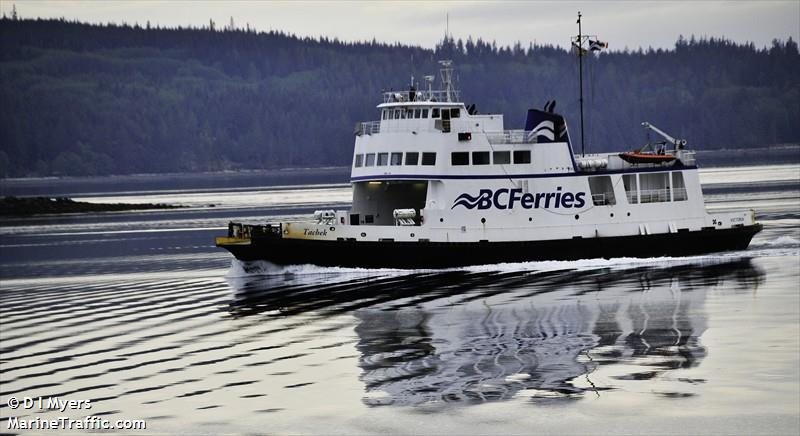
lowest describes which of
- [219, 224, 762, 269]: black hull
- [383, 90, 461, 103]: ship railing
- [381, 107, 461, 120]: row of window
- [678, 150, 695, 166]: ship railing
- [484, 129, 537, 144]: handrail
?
[219, 224, 762, 269]: black hull

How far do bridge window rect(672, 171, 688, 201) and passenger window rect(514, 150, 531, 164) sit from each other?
233 inches

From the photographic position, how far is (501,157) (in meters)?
41.9

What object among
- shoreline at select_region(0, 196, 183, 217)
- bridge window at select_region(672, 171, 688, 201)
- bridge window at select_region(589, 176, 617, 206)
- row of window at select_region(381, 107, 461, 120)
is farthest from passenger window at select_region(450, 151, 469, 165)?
shoreline at select_region(0, 196, 183, 217)

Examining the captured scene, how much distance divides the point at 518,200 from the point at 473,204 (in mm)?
1666

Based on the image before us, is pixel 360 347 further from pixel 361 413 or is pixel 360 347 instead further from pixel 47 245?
pixel 47 245

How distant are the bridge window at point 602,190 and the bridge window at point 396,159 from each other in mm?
6849

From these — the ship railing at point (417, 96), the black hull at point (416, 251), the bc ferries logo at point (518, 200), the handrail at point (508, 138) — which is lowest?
the black hull at point (416, 251)

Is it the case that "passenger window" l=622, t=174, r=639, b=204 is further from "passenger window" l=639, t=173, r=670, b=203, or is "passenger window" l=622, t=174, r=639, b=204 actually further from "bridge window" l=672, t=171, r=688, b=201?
"bridge window" l=672, t=171, r=688, b=201

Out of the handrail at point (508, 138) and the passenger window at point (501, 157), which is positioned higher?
the handrail at point (508, 138)

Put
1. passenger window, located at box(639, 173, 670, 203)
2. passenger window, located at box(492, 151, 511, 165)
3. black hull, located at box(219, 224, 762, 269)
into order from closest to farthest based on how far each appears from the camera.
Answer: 1. black hull, located at box(219, 224, 762, 269)
2. passenger window, located at box(492, 151, 511, 165)
3. passenger window, located at box(639, 173, 670, 203)

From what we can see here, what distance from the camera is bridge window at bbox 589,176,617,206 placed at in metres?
43.1

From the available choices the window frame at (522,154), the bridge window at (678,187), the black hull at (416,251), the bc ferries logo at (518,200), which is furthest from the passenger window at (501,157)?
the bridge window at (678,187)

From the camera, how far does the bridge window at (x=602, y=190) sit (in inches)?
1695

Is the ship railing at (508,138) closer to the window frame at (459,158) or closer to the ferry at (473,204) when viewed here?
the ferry at (473,204)
